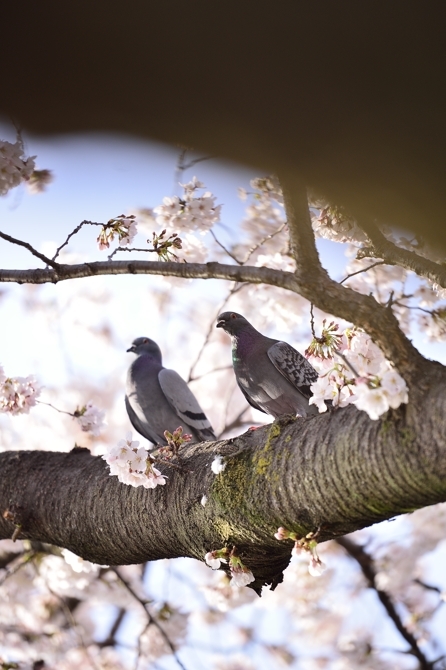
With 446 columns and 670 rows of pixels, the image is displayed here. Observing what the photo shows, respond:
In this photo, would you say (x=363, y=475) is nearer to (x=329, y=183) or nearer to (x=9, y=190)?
(x=329, y=183)

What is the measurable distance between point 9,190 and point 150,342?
2978 mm

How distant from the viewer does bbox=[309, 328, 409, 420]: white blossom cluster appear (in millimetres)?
1589

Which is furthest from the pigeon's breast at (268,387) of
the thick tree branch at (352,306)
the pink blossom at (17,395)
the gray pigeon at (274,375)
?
the thick tree branch at (352,306)

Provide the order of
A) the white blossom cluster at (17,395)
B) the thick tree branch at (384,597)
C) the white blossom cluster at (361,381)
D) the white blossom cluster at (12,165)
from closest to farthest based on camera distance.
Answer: the white blossom cluster at (361,381) → the white blossom cluster at (12,165) → the white blossom cluster at (17,395) → the thick tree branch at (384,597)

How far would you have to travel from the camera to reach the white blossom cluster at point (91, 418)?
3.65 m

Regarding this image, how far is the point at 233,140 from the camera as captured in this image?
106cm

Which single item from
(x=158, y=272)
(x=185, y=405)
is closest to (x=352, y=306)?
(x=158, y=272)

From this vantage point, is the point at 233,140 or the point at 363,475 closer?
the point at 233,140

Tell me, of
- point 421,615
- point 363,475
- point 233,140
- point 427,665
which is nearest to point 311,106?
point 233,140

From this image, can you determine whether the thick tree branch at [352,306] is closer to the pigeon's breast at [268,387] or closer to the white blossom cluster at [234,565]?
the white blossom cluster at [234,565]

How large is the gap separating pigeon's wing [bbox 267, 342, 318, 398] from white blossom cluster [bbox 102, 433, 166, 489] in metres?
1.31

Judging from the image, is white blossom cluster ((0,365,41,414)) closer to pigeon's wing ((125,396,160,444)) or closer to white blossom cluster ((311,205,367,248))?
pigeon's wing ((125,396,160,444))

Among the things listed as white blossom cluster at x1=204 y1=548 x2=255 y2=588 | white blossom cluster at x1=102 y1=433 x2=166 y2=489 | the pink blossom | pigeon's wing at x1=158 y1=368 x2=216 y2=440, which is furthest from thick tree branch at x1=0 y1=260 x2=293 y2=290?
pigeon's wing at x1=158 y1=368 x2=216 y2=440

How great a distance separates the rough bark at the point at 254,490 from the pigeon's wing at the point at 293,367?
104 cm
